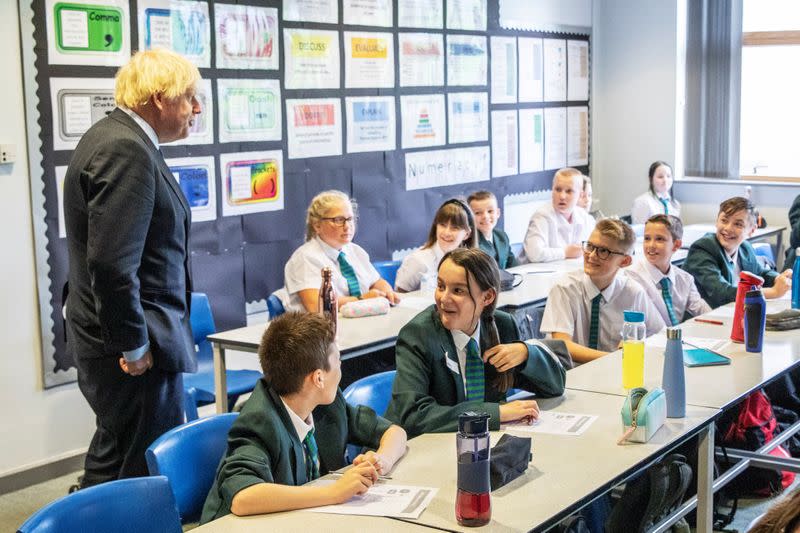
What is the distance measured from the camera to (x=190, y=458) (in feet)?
7.81

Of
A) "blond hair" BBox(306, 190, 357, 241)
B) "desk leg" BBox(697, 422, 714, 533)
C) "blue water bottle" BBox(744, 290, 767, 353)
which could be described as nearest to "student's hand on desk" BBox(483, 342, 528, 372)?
"desk leg" BBox(697, 422, 714, 533)

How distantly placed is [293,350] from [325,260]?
96.1 inches

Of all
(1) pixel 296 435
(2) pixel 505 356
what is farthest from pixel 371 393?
(1) pixel 296 435

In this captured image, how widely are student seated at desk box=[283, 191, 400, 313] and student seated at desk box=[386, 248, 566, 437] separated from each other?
182 centimetres

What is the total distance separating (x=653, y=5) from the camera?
8195 mm

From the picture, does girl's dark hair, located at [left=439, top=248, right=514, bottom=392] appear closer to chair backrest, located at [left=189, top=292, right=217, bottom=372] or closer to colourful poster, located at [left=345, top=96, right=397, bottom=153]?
chair backrest, located at [left=189, top=292, right=217, bottom=372]

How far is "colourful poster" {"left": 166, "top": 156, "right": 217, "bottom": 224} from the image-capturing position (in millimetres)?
4922

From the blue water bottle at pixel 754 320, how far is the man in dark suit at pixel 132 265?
185 cm

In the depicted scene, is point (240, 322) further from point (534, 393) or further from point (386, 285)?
point (534, 393)

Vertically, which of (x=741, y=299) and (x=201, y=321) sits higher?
(x=741, y=299)

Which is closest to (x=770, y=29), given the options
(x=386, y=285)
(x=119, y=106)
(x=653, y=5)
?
(x=653, y=5)

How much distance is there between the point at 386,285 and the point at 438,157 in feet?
6.04

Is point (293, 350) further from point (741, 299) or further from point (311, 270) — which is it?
point (311, 270)

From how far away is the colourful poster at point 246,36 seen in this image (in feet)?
16.6
